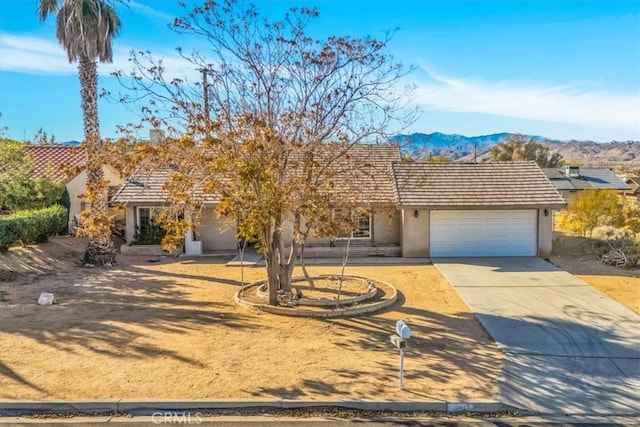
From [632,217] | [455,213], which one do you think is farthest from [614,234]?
[455,213]

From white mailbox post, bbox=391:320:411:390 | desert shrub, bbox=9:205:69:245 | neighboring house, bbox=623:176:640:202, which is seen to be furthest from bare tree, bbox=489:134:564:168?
white mailbox post, bbox=391:320:411:390

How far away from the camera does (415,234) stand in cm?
1978

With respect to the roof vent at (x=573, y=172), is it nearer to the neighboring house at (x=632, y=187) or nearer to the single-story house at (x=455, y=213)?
the neighboring house at (x=632, y=187)

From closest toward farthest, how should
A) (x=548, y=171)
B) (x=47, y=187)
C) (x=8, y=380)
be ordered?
(x=8, y=380), (x=47, y=187), (x=548, y=171)

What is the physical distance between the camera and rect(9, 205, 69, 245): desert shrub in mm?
17734

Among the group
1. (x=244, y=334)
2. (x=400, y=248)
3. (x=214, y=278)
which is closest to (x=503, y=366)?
(x=244, y=334)

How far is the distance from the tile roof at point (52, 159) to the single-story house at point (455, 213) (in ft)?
18.4

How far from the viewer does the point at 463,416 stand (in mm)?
6816

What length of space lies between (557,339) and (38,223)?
18799 millimetres

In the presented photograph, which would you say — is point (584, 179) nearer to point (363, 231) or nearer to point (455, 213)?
point (455, 213)

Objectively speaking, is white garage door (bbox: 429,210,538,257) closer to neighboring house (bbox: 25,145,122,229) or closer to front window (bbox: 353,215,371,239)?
front window (bbox: 353,215,371,239)

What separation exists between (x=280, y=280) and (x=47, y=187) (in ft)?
50.5

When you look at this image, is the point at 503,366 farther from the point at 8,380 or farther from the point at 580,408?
the point at 8,380

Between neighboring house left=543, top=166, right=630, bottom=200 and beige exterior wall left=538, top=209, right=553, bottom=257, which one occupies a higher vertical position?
neighboring house left=543, top=166, right=630, bottom=200
